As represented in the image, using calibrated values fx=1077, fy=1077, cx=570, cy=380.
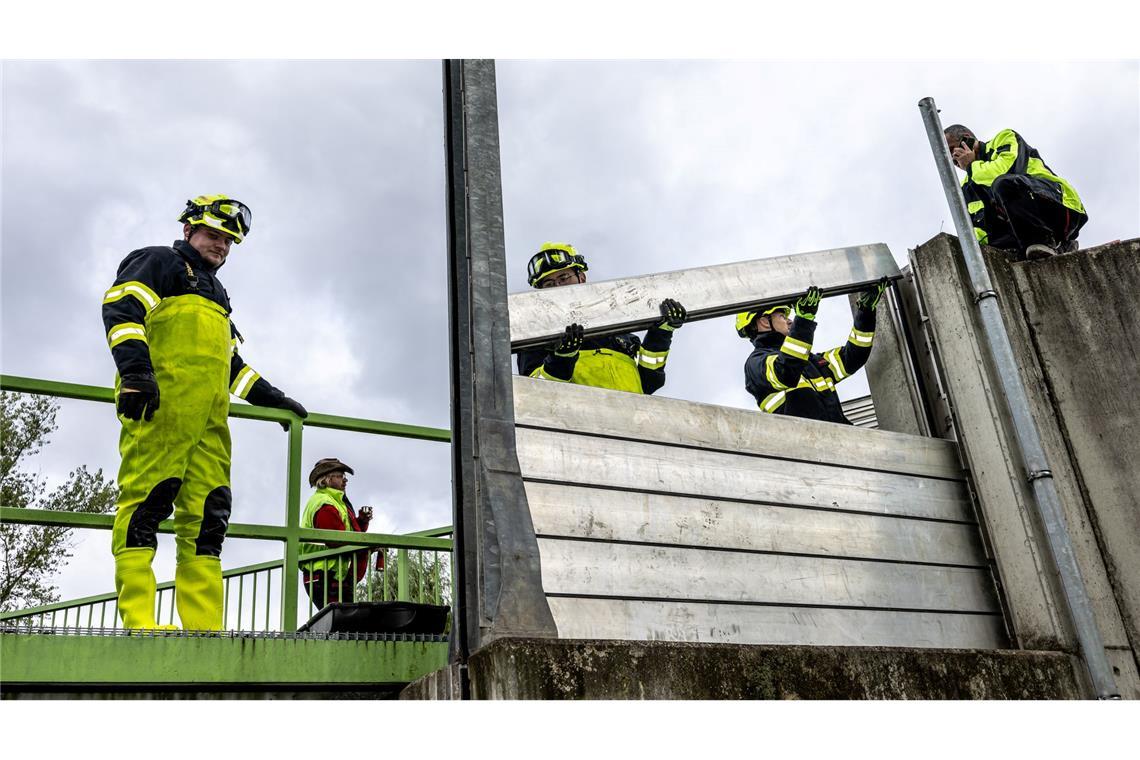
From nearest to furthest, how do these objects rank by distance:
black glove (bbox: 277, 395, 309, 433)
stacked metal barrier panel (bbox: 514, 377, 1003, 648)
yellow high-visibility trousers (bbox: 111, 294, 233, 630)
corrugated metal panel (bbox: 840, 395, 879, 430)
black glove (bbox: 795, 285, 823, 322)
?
stacked metal barrier panel (bbox: 514, 377, 1003, 648)
yellow high-visibility trousers (bbox: 111, 294, 233, 630)
black glove (bbox: 277, 395, 309, 433)
black glove (bbox: 795, 285, 823, 322)
corrugated metal panel (bbox: 840, 395, 879, 430)

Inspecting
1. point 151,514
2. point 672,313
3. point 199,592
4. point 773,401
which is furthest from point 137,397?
point 773,401

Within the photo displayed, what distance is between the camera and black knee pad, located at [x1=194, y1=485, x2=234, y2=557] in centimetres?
472

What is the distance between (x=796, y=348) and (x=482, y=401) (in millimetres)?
2887

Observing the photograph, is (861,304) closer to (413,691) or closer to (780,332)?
(780,332)

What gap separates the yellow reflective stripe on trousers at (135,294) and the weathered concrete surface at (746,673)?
2.13 m

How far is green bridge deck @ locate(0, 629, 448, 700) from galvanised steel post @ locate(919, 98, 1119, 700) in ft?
8.90

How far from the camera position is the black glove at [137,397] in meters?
4.49

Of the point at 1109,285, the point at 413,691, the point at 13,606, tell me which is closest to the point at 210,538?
the point at 413,691

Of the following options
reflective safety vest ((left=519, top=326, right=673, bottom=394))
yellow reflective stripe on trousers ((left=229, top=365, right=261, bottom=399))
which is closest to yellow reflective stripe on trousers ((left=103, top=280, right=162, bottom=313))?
yellow reflective stripe on trousers ((left=229, top=365, right=261, bottom=399))

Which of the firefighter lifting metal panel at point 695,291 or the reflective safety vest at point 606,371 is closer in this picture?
the firefighter lifting metal panel at point 695,291

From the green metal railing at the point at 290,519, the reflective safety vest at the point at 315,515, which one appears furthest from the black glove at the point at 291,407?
the reflective safety vest at the point at 315,515

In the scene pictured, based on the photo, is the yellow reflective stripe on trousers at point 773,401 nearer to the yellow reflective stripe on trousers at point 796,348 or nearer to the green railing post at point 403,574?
the yellow reflective stripe on trousers at point 796,348

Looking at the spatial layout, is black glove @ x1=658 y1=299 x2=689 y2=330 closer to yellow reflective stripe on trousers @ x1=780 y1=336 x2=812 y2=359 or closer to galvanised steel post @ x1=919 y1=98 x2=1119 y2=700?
yellow reflective stripe on trousers @ x1=780 y1=336 x2=812 y2=359

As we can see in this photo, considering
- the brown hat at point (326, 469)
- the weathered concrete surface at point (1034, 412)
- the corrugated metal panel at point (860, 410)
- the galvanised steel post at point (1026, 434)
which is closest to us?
the galvanised steel post at point (1026, 434)
